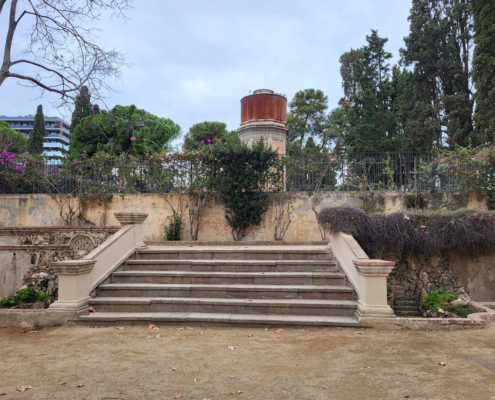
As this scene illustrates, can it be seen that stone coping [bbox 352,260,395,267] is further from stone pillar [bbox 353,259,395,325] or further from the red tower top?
the red tower top

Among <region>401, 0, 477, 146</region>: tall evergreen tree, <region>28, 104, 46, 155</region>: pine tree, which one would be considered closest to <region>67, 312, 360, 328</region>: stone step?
<region>401, 0, 477, 146</region>: tall evergreen tree

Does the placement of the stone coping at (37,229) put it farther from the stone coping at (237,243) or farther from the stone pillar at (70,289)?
the stone pillar at (70,289)

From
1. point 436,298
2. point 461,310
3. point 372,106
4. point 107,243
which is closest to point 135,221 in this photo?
point 107,243

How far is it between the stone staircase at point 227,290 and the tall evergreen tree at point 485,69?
11.3m

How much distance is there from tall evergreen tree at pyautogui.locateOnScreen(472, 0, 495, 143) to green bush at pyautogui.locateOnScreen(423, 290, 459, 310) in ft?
32.4

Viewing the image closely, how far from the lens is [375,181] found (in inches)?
387

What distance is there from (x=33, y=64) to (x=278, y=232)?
670 centimetres

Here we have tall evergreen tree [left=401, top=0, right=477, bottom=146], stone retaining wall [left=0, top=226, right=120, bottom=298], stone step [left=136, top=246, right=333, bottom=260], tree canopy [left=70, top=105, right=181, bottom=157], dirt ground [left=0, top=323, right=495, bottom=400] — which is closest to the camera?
dirt ground [left=0, top=323, right=495, bottom=400]

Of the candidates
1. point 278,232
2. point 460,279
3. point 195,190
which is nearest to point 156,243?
point 195,190

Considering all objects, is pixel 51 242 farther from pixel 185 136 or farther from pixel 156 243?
pixel 185 136

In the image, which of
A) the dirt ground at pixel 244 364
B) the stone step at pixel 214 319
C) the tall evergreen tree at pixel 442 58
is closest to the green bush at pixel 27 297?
the dirt ground at pixel 244 364

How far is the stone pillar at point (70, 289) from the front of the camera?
5328 millimetres

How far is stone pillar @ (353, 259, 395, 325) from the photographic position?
4938 mm

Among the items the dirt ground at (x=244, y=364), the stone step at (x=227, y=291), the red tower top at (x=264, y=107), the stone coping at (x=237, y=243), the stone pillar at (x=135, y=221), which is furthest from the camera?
the red tower top at (x=264, y=107)
